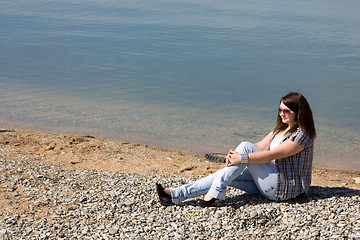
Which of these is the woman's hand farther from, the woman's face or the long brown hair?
the long brown hair

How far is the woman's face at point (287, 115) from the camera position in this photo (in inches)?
210

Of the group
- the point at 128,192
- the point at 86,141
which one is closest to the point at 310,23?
the point at 86,141

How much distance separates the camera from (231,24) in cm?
2658

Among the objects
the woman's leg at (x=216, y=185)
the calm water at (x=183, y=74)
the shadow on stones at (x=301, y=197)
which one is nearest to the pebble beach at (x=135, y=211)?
the shadow on stones at (x=301, y=197)

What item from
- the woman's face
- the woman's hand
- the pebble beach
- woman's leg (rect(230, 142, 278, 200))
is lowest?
the pebble beach

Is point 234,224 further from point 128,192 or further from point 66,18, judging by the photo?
point 66,18

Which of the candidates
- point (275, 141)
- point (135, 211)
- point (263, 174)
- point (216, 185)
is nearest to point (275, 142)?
point (275, 141)

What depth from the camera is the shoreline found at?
7996 millimetres

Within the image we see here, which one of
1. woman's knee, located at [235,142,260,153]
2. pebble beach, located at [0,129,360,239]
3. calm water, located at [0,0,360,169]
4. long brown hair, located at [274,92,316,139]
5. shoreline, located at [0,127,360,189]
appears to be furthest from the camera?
calm water, located at [0,0,360,169]

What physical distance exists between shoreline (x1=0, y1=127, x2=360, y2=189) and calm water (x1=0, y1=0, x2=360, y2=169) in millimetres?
1143

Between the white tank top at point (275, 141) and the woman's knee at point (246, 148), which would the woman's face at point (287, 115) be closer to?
the white tank top at point (275, 141)

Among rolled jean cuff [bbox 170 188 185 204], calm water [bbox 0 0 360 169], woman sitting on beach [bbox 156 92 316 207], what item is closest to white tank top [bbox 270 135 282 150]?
woman sitting on beach [bbox 156 92 316 207]

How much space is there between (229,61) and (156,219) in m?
14.1

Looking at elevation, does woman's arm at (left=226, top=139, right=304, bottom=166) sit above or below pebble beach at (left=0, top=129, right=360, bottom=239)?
above
